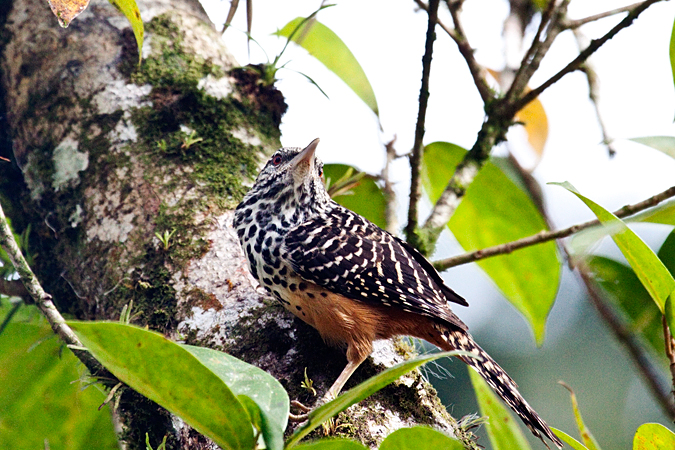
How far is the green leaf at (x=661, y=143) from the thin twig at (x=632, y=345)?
46cm

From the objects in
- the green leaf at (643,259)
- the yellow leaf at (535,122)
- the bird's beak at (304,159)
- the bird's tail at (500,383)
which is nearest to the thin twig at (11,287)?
the bird's beak at (304,159)

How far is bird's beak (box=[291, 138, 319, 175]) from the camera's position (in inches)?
99.2

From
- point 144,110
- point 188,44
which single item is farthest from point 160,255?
point 188,44

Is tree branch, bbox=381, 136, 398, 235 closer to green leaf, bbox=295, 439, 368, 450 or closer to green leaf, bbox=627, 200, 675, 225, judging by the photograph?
green leaf, bbox=627, 200, 675, 225

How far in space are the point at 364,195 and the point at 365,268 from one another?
0.61 m

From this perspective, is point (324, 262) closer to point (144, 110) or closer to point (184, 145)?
point (184, 145)

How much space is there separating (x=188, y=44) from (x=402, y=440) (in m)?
2.15

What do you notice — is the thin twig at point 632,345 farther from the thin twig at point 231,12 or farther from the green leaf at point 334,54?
the thin twig at point 231,12

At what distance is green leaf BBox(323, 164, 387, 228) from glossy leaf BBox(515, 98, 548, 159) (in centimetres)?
87

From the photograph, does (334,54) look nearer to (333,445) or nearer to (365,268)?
(365,268)

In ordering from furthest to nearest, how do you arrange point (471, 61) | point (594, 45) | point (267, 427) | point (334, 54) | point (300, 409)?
point (334, 54) → point (471, 61) → point (594, 45) → point (300, 409) → point (267, 427)

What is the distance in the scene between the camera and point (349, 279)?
218 centimetres

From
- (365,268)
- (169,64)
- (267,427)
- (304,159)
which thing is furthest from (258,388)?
(169,64)

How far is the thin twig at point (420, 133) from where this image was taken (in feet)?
6.79
